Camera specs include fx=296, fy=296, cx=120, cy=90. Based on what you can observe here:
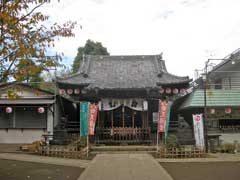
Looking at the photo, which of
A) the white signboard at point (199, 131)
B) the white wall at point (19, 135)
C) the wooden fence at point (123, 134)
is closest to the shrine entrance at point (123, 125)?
the wooden fence at point (123, 134)

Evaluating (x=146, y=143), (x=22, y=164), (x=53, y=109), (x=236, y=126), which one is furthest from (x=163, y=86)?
(x=22, y=164)

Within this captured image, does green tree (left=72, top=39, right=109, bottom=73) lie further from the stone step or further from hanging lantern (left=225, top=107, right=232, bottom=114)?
the stone step

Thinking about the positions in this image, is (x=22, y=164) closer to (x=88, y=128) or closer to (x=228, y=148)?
(x=88, y=128)

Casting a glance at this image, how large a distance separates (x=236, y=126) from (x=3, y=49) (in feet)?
59.5

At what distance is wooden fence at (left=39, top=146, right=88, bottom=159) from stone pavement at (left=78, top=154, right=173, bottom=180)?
223 centimetres

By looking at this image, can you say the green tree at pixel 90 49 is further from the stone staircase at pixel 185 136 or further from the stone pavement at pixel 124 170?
the stone pavement at pixel 124 170

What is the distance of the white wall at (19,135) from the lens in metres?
20.6

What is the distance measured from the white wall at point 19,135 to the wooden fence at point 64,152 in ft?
17.1

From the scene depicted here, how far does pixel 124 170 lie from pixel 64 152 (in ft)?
17.4

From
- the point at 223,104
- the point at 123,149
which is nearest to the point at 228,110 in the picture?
the point at 223,104

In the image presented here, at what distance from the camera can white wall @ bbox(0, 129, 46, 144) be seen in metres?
20.6

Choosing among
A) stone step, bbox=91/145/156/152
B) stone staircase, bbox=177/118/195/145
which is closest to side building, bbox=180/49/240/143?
stone staircase, bbox=177/118/195/145

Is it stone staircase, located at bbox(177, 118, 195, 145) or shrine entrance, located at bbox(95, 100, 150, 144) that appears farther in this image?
stone staircase, located at bbox(177, 118, 195, 145)

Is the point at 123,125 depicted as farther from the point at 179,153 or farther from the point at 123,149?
the point at 179,153
